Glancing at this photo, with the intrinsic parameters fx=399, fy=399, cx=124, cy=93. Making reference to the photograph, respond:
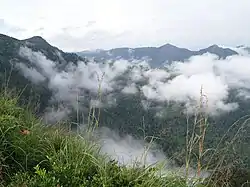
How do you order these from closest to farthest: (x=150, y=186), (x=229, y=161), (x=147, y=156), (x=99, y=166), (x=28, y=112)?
(x=150, y=186)
(x=99, y=166)
(x=147, y=156)
(x=229, y=161)
(x=28, y=112)

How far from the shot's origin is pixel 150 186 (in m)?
4.54

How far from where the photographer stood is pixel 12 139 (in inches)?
216

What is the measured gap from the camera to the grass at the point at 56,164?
464 centimetres

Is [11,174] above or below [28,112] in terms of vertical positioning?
below

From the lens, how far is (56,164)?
4.89m

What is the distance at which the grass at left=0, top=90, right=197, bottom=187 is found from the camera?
464cm

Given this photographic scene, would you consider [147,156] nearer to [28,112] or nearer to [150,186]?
[150,186]

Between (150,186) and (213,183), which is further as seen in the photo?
(213,183)

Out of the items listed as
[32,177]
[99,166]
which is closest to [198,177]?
[99,166]

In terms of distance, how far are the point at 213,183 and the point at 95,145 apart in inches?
67.9

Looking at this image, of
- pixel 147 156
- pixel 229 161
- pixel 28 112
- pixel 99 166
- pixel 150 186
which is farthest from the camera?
pixel 28 112

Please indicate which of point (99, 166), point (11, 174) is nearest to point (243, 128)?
point (99, 166)

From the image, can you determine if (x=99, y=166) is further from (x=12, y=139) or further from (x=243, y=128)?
(x=243, y=128)

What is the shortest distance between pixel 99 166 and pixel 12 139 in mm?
1382
